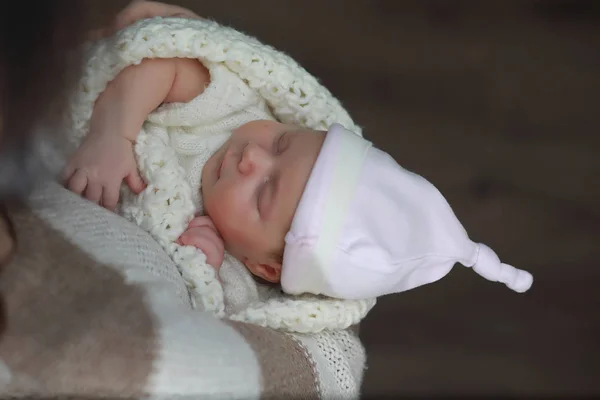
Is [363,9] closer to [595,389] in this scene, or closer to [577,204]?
[577,204]

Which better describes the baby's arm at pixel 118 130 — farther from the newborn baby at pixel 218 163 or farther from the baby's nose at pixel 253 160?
the baby's nose at pixel 253 160

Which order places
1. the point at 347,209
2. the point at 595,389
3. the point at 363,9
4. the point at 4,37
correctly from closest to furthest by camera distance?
the point at 4,37, the point at 347,209, the point at 595,389, the point at 363,9

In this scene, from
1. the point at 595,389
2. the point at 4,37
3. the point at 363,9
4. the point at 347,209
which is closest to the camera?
the point at 4,37

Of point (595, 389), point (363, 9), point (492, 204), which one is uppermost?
point (363, 9)

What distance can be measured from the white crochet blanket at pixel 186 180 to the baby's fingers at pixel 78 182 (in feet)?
0.13

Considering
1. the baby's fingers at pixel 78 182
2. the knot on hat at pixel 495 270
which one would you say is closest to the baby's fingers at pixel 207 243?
the baby's fingers at pixel 78 182

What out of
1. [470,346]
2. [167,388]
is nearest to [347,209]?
[167,388]

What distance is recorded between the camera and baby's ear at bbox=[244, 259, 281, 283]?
2.45ft

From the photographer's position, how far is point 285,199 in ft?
2.31

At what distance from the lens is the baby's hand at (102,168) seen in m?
0.67

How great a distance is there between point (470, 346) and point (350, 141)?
618 millimetres

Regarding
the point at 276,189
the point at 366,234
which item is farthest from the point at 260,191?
the point at 366,234

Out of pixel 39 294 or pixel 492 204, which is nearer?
pixel 39 294

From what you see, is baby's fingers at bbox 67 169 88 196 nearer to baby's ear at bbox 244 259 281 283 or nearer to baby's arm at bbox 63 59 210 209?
baby's arm at bbox 63 59 210 209
